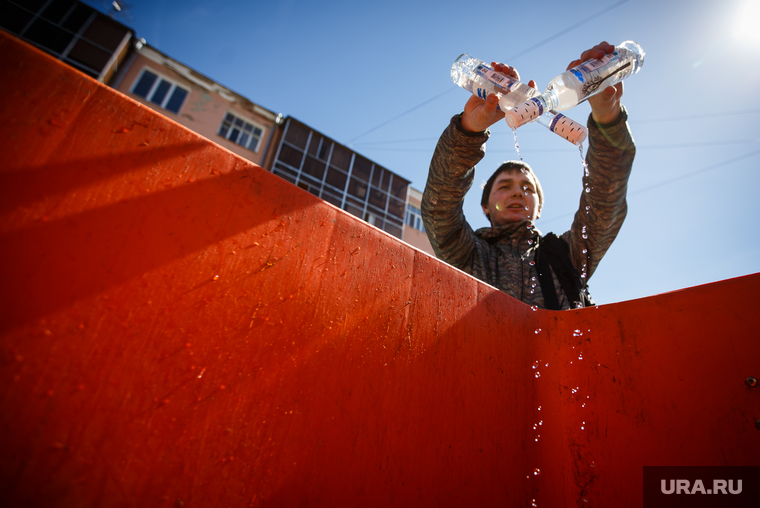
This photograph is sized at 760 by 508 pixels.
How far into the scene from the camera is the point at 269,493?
0.66 meters

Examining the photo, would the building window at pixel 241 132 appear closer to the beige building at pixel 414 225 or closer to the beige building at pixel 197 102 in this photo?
the beige building at pixel 197 102

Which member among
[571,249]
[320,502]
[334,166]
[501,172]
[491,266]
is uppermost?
[334,166]

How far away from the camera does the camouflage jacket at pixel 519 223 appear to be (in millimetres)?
1796

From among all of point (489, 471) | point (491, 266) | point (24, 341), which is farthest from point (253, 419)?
point (491, 266)

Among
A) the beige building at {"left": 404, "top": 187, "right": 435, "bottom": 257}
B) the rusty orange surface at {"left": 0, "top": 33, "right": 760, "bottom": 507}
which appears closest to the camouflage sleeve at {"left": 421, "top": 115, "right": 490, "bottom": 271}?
the rusty orange surface at {"left": 0, "top": 33, "right": 760, "bottom": 507}

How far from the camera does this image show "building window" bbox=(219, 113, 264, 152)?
10.6m

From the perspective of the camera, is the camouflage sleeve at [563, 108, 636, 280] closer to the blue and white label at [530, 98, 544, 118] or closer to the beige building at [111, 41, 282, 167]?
the blue and white label at [530, 98, 544, 118]

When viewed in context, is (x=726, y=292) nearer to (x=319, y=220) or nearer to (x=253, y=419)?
(x=319, y=220)

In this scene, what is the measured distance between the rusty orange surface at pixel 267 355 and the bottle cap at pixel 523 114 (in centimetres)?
75

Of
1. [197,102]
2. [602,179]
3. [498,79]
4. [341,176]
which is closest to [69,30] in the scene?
[197,102]

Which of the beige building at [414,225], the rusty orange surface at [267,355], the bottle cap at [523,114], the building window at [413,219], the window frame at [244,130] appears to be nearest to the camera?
the rusty orange surface at [267,355]

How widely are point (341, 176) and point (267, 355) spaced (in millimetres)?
11359

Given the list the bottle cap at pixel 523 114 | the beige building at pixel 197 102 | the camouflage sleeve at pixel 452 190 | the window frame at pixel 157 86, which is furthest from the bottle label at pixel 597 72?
the window frame at pixel 157 86

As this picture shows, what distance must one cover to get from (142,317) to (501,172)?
8.92 feet
